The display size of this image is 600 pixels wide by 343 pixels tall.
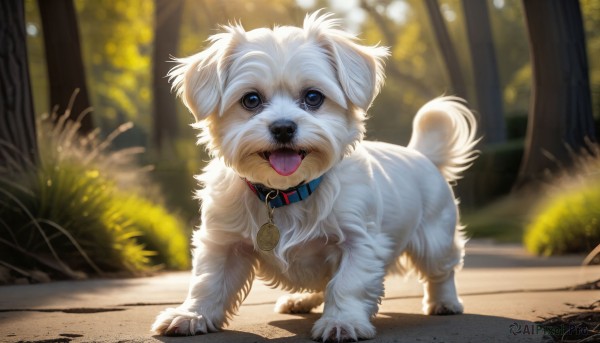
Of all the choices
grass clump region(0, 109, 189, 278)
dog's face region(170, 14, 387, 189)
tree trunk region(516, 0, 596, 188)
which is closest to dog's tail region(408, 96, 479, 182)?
dog's face region(170, 14, 387, 189)

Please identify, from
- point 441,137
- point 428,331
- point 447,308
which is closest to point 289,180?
point 428,331

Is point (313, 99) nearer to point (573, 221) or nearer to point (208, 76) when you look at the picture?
point (208, 76)

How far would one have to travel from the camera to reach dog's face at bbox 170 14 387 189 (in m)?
3.92

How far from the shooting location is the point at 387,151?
532 centimetres

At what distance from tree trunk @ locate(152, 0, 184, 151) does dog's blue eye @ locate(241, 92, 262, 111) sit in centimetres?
1668

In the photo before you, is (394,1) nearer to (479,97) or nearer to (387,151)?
(479,97)

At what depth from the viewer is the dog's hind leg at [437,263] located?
5160mm

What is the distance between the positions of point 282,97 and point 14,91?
428 centimetres

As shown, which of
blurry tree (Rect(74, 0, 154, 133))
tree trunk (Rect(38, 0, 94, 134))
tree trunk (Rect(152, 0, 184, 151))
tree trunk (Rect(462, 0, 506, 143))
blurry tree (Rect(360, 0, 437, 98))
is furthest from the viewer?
blurry tree (Rect(360, 0, 437, 98))

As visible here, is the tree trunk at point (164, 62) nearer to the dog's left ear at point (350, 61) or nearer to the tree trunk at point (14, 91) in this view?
the tree trunk at point (14, 91)

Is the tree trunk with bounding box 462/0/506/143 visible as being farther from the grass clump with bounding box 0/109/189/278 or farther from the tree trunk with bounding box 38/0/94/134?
the grass clump with bounding box 0/109/189/278

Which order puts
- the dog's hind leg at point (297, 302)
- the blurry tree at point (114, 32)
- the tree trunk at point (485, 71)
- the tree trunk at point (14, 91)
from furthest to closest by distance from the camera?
the blurry tree at point (114, 32) → the tree trunk at point (485, 71) → the tree trunk at point (14, 91) → the dog's hind leg at point (297, 302)

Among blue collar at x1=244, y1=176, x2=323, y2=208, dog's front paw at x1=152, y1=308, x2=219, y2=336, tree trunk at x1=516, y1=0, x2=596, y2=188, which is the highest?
tree trunk at x1=516, y1=0, x2=596, y2=188

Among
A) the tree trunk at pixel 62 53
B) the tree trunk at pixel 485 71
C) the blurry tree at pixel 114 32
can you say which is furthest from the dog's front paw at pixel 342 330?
the blurry tree at pixel 114 32
